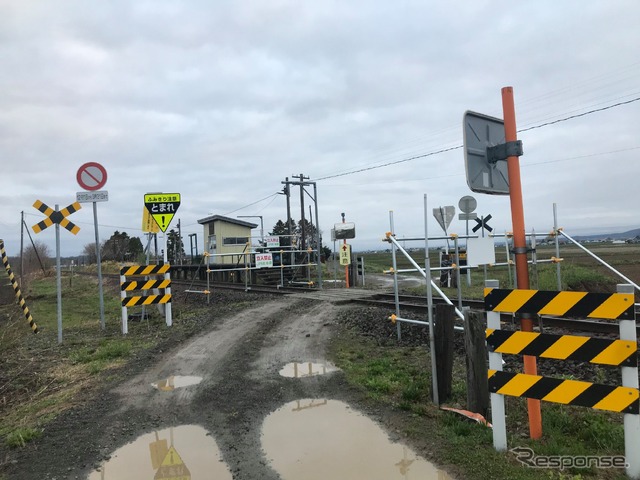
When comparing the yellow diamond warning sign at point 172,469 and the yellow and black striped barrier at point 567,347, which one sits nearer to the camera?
the yellow and black striped barrier at point 567,347

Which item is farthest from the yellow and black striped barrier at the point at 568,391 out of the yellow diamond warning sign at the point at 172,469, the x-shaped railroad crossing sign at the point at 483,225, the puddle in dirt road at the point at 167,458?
the x-shaped railroad crossing sign at the point at 483,225

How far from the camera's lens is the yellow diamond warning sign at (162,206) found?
9.98m

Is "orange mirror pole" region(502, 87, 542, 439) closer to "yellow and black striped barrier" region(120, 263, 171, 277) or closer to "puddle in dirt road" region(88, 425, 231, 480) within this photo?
"puddle in dirt road" region(88, 425, 231, 480)

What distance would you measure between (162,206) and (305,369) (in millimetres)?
5844

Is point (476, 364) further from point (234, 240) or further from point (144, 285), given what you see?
point (234, 240)

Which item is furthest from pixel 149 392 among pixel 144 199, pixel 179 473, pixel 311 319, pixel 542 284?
pixel 542 284

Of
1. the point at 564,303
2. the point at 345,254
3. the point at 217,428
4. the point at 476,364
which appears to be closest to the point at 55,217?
the point at 217,428

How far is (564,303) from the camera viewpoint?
337cm

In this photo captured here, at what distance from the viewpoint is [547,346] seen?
3449 mm

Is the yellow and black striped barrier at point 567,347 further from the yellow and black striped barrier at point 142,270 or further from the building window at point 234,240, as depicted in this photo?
the building window at point 234,240

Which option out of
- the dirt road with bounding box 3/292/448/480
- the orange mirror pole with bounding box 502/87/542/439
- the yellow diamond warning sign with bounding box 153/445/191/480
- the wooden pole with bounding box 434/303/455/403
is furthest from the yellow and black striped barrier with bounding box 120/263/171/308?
the orange mirror pole with bounding box 502/87/542/439

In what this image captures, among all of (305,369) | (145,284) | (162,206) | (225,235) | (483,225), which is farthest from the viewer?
(225,235)

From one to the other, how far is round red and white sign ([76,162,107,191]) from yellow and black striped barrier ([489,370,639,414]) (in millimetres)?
8430

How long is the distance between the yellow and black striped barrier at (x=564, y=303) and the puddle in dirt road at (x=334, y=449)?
54.0 inches
